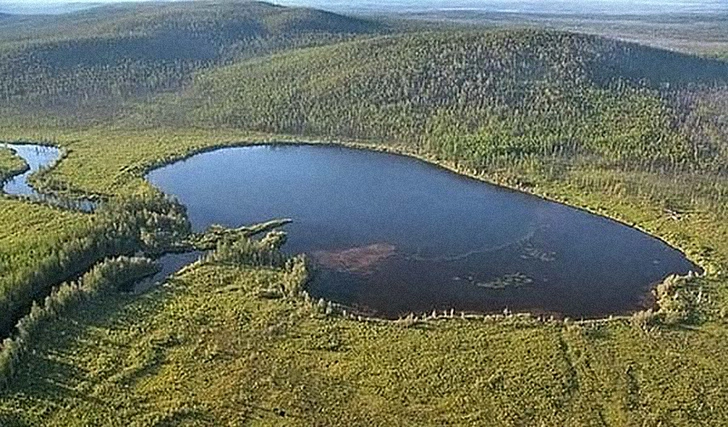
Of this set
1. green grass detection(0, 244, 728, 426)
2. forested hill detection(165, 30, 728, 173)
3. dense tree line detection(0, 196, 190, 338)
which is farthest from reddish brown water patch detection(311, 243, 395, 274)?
forested hill detection(165, 30, 728, 173)

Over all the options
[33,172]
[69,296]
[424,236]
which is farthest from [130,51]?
[69,296]

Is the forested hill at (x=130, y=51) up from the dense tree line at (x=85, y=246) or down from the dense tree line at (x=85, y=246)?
up

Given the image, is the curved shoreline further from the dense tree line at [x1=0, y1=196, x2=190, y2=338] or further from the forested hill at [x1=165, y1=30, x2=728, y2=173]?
the dense tree line at [x1=0, y1=196, x2=190, y2=338]

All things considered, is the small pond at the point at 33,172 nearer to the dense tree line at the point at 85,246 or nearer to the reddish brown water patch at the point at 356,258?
the dense tree line at the point at 85,246

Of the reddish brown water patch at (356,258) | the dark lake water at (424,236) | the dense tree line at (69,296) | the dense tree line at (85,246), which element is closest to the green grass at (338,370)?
the dense tree line at (69,296)

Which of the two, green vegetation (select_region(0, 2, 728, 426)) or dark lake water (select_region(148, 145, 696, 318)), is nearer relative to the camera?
green vegetation (select_region(0, 2, 728, 426))

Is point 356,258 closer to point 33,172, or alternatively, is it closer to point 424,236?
point 424,236

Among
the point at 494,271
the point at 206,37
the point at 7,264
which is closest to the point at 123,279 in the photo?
the point at 7,264
